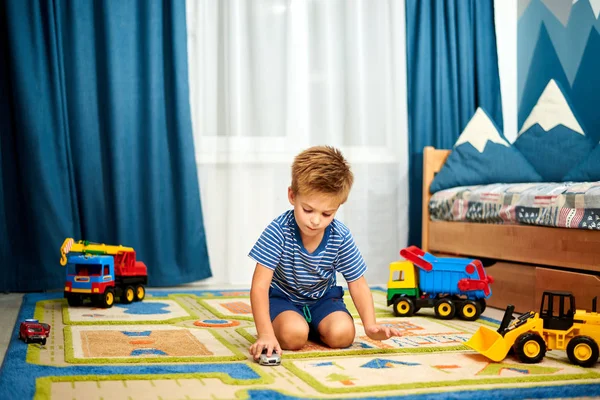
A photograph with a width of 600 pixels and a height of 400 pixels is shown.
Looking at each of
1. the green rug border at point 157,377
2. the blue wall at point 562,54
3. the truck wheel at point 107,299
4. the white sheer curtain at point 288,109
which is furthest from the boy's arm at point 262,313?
the blue wall at point 562,54

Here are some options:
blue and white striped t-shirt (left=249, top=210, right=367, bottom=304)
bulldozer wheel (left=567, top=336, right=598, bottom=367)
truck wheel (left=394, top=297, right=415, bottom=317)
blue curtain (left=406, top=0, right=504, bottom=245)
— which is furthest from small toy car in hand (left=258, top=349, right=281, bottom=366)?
blue curtain (left=406, top=0, right=504, bottom=245)

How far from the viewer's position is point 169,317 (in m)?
2.48

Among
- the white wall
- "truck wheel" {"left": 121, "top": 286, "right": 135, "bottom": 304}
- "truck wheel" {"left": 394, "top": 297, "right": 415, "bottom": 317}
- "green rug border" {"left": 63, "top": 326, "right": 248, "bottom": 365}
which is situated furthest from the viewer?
the white wall

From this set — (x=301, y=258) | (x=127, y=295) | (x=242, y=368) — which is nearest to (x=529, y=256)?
(x=301, y=258)

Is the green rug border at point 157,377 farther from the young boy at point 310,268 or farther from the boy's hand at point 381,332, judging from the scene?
the boy's hand at point 381,332

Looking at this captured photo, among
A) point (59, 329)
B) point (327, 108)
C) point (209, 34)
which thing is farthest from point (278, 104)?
point (59, 329)

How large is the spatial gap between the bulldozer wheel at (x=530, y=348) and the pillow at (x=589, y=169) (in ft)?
3.99

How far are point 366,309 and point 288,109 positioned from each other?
2.01 metres

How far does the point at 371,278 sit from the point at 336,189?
215 centimetres

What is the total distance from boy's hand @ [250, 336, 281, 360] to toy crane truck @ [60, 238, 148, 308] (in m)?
1.10

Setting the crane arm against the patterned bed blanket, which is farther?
the crane arm

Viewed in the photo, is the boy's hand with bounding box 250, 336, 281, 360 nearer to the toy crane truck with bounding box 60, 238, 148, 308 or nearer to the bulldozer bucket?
the bulldozer bucket

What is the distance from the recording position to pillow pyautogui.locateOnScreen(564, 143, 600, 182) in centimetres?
278

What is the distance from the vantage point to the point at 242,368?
1673mm
